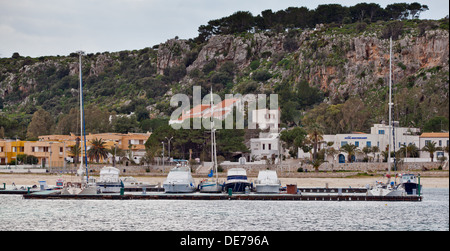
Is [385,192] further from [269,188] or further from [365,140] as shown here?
[365,140]

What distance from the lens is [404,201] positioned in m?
61.8

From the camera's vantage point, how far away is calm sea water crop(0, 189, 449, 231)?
45.1m

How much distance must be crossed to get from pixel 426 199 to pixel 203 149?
42.7 m

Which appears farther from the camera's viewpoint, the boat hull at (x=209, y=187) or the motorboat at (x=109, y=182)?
the motorboat at (x=109, y=182)

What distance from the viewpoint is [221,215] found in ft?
171

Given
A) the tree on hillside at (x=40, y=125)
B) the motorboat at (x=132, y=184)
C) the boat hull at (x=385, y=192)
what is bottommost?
the motorboat at (x=132, y=184)

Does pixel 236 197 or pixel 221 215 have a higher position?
pixel 236 197

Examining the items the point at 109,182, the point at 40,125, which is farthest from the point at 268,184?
the point at 40,125


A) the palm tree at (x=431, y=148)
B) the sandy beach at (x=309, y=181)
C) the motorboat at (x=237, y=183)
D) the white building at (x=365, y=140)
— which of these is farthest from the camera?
the white building at (x=365, y=140)

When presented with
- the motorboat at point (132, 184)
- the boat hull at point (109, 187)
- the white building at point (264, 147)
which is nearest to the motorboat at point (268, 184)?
the boat hull at point (109, 187)

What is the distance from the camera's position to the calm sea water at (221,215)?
148ft

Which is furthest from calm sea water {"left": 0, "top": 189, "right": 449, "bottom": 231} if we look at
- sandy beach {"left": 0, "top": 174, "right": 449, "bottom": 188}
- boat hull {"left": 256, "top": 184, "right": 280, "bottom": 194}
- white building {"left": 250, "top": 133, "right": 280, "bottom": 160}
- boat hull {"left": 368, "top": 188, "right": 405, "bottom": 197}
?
white building {"left": 250, "top": 133, "right": 280, "bottom": 160}

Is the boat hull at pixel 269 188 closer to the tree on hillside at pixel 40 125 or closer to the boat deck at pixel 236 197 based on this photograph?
the boat deck at pixel 236 197

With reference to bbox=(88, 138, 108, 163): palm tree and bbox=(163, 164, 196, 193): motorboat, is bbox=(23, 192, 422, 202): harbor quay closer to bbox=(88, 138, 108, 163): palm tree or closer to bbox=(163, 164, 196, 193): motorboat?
bbox=(163, 164, 196, 193): motorboat
